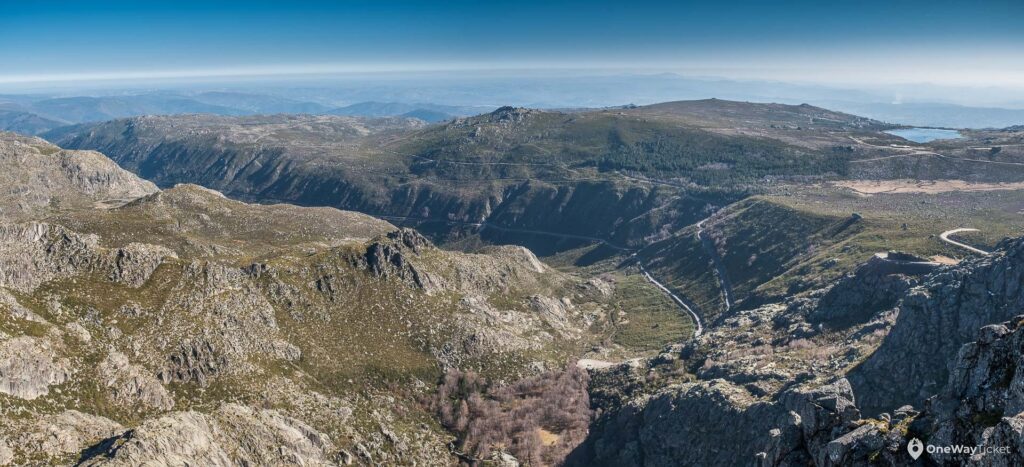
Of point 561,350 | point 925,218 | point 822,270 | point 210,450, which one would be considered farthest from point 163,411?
point 925,218

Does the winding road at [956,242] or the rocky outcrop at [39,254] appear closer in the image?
the rocky outcrop at [39,254]

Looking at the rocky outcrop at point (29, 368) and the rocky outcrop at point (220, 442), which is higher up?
the rocky outcrop at point (29, 368)

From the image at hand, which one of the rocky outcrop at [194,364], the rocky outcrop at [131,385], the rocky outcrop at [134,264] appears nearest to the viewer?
the rocky outcrop at [131,385]

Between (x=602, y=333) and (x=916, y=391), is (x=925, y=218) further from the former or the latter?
(x=916, y=391)

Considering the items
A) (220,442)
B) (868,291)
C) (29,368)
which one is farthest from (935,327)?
(29,368)

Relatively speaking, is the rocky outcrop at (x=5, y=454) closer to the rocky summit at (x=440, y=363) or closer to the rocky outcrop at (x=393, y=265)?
the rocky summit at (x=440, y=363)

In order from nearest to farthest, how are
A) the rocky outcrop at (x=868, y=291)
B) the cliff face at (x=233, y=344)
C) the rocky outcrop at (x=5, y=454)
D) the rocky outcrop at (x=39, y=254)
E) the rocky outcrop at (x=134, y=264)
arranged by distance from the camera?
the rocky outcrop at (x=5, y=454)
the cliff face at (x=233, y=344)
the rocky outcrop at (x=39, y=254)
the rocky outcrop at (x=134, y=264)
the rocky outcrop at (x=868, y=291)

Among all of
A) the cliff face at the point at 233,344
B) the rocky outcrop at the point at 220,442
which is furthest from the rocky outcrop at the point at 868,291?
the rocky outcrop at the point at 220,442
